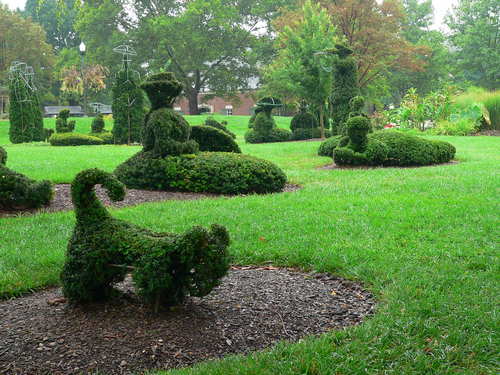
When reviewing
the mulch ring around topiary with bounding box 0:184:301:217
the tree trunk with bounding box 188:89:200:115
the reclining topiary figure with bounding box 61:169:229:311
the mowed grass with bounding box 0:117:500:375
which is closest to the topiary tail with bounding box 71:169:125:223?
the reclining topiary figure with bounding box 61:169:229:311

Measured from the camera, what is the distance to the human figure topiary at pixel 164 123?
365 inches

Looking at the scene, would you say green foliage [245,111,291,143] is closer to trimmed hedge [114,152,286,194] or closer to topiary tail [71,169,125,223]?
trimmed hedge [114,152,286,194]

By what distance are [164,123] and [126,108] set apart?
13.4 metres

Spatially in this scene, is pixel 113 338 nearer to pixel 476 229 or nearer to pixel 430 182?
pixel 476 229

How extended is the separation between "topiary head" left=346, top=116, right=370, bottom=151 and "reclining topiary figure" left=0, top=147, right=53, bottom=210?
721 centimetres

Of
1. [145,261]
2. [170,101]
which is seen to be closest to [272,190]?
[170,101]

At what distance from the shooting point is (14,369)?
3.05 metres

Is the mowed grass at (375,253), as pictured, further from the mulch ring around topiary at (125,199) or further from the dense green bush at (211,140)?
the dense green bush at (211,140)

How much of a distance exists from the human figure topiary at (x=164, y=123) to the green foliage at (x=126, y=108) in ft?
41.8

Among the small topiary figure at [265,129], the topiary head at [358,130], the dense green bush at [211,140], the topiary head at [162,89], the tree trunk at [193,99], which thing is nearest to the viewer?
the topiary head at [162,89]

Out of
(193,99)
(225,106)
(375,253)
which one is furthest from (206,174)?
(225,106)

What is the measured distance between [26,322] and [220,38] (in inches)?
1785

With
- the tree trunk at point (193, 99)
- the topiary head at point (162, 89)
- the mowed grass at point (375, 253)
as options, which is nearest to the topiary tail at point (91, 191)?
the mowed grass at point (375, 253)

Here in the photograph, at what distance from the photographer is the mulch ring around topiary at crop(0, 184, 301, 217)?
7.75m
